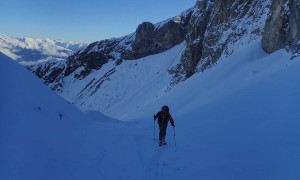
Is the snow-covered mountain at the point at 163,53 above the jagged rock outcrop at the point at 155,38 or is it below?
below

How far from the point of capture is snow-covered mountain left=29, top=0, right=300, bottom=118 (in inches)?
1319

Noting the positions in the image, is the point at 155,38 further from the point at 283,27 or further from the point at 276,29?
the point at 283,27

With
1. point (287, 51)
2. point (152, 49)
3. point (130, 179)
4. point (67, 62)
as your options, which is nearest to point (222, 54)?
point (287, 51)

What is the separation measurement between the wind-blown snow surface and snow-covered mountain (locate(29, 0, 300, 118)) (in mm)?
8580

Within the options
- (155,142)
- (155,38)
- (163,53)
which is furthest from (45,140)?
(155,38)

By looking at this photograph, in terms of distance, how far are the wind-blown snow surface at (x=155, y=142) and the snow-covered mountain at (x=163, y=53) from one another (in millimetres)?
8580

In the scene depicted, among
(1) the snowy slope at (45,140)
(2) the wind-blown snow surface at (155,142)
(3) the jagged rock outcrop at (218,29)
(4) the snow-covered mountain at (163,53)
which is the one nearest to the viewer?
(1) the snowy slope at (45,140)

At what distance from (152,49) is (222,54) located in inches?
1358

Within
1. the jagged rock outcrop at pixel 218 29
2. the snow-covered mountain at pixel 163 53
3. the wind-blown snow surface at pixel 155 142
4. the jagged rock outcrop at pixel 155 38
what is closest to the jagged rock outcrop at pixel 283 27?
the snow-covered mountain at pixel 163 53

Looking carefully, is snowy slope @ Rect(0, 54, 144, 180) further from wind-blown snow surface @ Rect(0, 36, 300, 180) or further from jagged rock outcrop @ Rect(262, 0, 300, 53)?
jagged rock outcrop @ Rect(262, 0, 300, 53)

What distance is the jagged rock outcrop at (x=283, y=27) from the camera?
22406mm

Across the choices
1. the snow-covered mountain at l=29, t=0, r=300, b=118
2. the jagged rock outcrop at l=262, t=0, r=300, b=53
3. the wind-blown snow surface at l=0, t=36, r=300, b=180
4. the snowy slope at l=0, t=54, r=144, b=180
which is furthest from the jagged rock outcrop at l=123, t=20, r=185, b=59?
the snowy slope at l=0, t=54, r=144, b=180

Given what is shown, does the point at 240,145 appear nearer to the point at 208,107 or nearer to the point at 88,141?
the point at 88,141

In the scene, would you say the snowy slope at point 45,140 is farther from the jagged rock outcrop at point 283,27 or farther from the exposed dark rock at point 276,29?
the exposed dark rock at point 276,29
